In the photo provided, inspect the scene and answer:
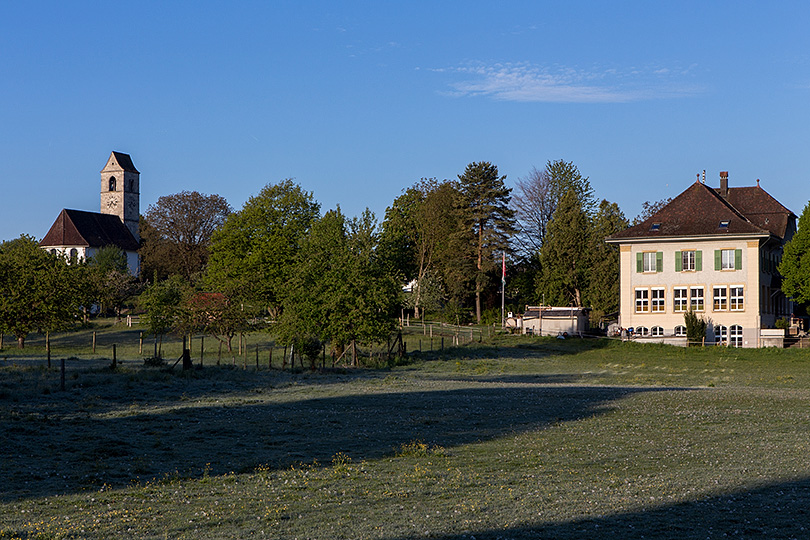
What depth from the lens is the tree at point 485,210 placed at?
9525 centimetres

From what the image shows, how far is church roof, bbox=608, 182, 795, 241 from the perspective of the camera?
7388 cm

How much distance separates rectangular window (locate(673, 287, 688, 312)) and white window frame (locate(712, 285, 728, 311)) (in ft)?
7.52

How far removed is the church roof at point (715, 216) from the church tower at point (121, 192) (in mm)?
115640

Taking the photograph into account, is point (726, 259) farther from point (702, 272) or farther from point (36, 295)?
point (36, 295)

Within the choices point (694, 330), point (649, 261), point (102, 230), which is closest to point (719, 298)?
point (694, 330)

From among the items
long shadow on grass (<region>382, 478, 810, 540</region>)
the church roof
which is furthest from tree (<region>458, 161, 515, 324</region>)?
long shadow on grass (<region>382, 478, 810, 540</region>)

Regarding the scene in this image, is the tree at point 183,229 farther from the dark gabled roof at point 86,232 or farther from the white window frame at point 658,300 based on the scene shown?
the white window frame at point 658,300

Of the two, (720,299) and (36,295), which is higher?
(36,295)

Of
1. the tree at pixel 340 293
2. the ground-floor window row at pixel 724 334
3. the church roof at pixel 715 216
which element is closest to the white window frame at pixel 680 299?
the ground-floor window row at pixel 724 334

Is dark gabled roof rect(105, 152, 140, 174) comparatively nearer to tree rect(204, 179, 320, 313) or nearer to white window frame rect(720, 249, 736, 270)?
tree rect(204, 179, 320, 313)

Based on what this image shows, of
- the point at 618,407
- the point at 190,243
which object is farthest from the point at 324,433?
the point at 190,243

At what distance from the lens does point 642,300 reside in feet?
248

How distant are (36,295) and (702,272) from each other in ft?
173

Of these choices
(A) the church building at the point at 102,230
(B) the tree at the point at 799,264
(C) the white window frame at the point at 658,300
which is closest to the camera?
(B) the tree at the point at 799,264
